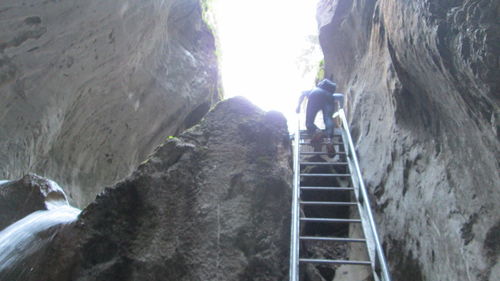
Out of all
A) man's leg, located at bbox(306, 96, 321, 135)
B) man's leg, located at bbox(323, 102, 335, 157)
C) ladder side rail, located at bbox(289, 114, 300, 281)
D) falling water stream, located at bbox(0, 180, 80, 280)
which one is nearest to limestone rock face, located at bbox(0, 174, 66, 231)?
falling water stream, located at bbox(0, 180, 80, 280)

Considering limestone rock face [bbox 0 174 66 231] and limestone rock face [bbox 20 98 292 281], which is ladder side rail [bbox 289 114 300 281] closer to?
limestone rock face [bbox 20 98 292 281]

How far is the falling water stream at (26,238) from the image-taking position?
4.29 meters

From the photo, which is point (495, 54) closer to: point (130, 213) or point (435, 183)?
point (435, 183)

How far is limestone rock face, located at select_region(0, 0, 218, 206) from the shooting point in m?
6.23

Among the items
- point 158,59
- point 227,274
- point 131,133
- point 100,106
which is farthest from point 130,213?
point 158,59

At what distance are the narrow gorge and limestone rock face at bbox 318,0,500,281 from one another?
2 centimetres

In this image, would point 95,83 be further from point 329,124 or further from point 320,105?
point 329,124

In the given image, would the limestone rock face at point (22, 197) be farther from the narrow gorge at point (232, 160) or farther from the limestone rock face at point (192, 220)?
the limestone rock face at point (192, 220)

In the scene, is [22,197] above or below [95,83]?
below

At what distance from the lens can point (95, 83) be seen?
8.00 metres

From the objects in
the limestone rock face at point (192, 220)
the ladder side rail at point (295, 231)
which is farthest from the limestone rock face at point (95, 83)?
the ladder side rail at point (295, 231)

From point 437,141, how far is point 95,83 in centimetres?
615

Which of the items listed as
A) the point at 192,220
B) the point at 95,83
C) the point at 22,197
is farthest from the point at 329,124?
the point at 22,197

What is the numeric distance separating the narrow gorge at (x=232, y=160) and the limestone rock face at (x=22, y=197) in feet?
0.06
